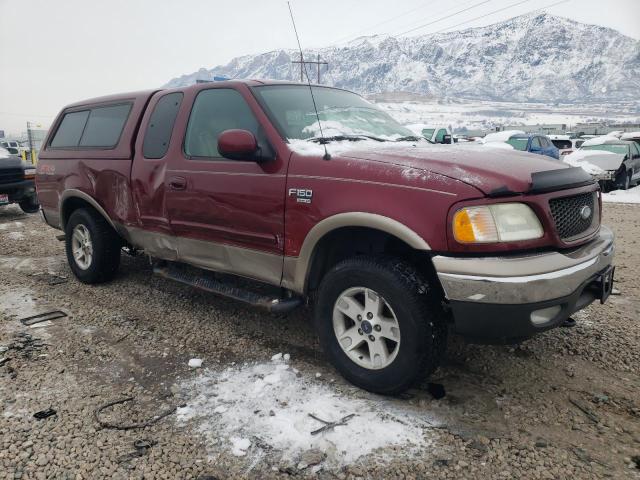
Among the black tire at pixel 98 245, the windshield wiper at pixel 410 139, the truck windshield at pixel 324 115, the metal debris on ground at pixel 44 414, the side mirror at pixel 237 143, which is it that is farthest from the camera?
the black tire at pixel 98 245

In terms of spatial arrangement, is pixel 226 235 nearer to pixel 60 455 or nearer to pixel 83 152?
pixel 60 455

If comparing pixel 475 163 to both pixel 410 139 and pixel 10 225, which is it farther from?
pixel 10 225

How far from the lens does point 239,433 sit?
2492 millimetres

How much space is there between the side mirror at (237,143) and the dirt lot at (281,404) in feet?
4.59

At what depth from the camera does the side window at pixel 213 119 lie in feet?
11.4

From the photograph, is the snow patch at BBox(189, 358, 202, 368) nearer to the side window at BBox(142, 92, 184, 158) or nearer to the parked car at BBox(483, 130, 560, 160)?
the side window at BBox(142, 92, 184, 158)

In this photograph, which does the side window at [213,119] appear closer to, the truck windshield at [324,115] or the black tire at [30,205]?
the truck windshield at [324,115]

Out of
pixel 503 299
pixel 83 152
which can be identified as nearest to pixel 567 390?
pixel 503 299

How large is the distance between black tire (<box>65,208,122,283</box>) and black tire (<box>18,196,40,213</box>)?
5.85 metres

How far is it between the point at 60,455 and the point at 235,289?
152cm

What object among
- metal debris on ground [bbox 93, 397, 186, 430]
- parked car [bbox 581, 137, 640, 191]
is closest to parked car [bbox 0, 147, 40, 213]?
metal debris on ground [bbox 93, 397, 186, 430]

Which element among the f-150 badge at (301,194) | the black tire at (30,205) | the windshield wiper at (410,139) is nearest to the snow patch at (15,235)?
the black tire at (30,205)

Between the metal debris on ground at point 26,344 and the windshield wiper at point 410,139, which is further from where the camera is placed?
the windshield wiper at point 410,139

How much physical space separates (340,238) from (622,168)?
529 inches
